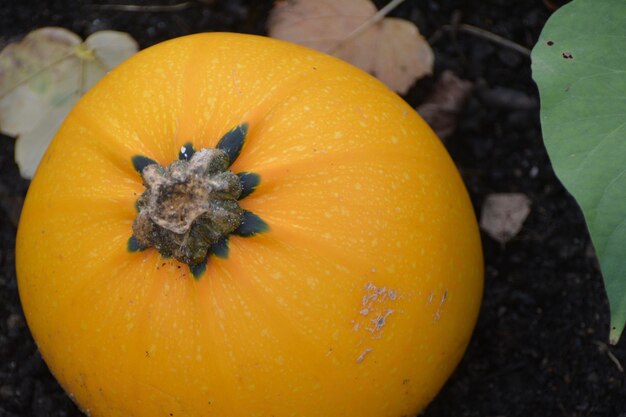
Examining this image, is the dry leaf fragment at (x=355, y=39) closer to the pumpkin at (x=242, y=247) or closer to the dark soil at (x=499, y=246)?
the dark soil at (x=499, y=246)

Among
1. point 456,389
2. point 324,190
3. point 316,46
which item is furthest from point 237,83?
point 456,389

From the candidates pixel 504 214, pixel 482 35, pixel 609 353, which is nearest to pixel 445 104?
pixel 482 35

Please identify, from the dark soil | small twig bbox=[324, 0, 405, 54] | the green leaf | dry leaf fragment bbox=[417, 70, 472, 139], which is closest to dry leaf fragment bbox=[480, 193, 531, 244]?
the dark soil

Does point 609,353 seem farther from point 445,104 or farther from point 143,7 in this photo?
point 143,7

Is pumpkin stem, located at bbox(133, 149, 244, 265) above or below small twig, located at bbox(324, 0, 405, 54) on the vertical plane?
above

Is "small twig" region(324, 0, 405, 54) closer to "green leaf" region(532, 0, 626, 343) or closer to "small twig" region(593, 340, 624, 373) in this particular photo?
"green leaf" region(532, 0, 626, 343)

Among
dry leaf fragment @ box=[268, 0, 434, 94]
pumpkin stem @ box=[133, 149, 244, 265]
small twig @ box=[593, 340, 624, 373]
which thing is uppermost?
pumpkin stem @ box=[133, 149, 244, 265]

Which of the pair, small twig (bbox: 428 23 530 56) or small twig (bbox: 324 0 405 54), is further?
small twig (bbox: 428 23 530 56)
